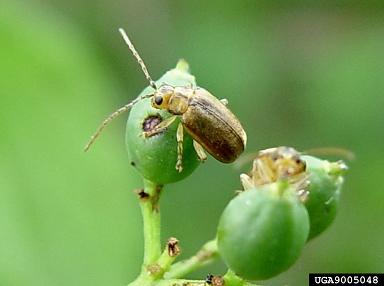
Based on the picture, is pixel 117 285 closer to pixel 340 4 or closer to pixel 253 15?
pixel 253 15

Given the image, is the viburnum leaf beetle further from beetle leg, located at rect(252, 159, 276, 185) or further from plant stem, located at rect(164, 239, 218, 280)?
beetle leg, located at rect(252, 159, 276, 185)

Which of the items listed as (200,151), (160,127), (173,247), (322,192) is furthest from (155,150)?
(322,192)

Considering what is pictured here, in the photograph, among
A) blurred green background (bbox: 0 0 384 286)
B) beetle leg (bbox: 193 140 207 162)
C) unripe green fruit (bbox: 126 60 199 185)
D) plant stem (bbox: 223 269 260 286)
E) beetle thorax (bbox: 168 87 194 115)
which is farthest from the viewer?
→ blurred green background (bbox: 0 0 384 286)

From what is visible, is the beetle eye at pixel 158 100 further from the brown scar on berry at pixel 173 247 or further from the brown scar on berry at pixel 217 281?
the brown scar on berry at pixel 217 281

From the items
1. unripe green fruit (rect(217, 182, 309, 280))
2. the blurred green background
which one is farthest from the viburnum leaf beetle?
the blurred green background

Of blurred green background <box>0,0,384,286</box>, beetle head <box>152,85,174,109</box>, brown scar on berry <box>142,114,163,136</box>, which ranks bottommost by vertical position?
blurred green background <box>0,0,384,286</box>

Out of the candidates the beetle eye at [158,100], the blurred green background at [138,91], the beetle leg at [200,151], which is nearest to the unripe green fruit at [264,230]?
the beetle leg at [200,151]
